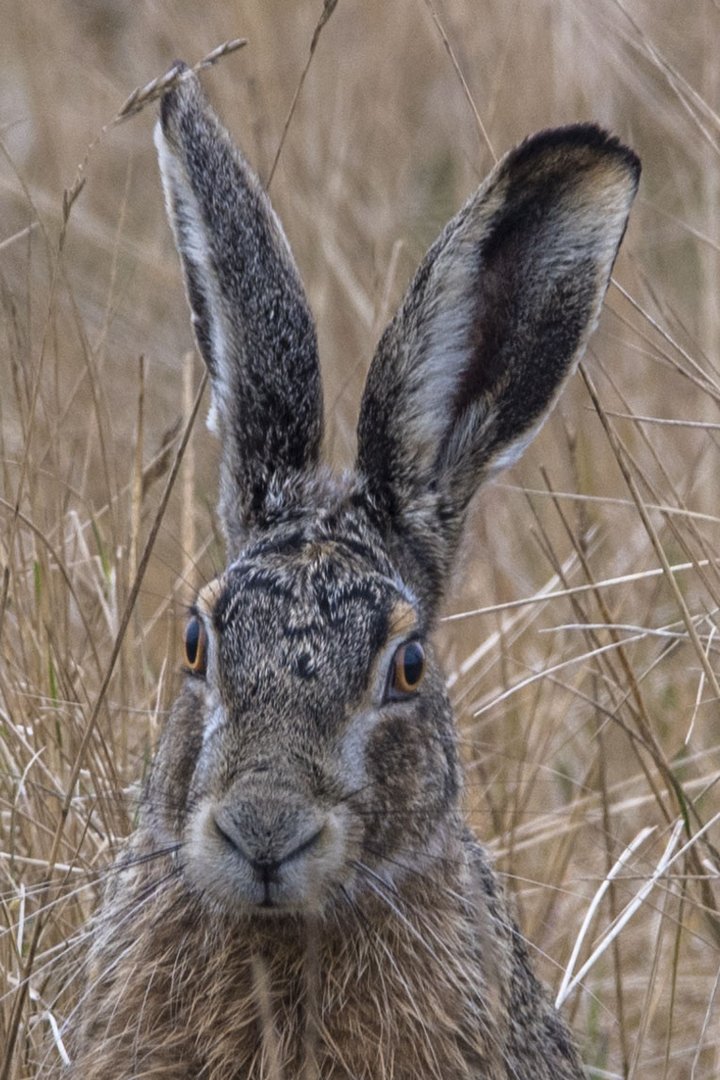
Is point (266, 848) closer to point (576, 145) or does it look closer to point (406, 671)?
point (406, 671)

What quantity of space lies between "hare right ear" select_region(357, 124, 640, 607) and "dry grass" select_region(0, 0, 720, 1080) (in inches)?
10.4

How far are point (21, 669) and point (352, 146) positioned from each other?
425cm

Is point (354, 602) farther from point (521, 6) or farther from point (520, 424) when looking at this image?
point (521, 6)

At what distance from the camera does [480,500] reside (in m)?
4.95

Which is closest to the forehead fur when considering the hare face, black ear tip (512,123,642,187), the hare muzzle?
the hare face

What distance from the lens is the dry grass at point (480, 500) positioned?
5203mm

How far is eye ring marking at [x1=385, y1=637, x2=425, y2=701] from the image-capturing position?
4316 mm

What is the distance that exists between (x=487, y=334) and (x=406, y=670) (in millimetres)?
942

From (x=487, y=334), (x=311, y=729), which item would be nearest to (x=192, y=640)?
(x=311, y=729)

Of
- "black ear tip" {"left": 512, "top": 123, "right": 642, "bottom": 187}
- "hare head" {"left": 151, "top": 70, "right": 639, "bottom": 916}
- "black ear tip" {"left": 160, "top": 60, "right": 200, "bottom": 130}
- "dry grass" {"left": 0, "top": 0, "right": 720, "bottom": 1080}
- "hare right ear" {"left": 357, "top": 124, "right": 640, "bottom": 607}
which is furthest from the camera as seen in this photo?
"dry grass" {"left": 0, "top": 0, "right": 720, "bottom": 1080}

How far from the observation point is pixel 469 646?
6.80 meters

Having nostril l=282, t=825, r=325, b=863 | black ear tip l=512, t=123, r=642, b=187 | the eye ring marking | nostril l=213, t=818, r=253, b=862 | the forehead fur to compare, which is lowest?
nostril l=282, t=825, r=325, b=863

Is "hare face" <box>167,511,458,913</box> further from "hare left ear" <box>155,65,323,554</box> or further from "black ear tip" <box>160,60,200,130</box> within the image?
"black ear tip" <box>160,60,200,130</box>

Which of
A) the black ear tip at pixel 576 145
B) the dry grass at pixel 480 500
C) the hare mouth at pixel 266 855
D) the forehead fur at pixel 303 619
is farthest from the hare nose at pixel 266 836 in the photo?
the black ear tip at pixel 576 145
